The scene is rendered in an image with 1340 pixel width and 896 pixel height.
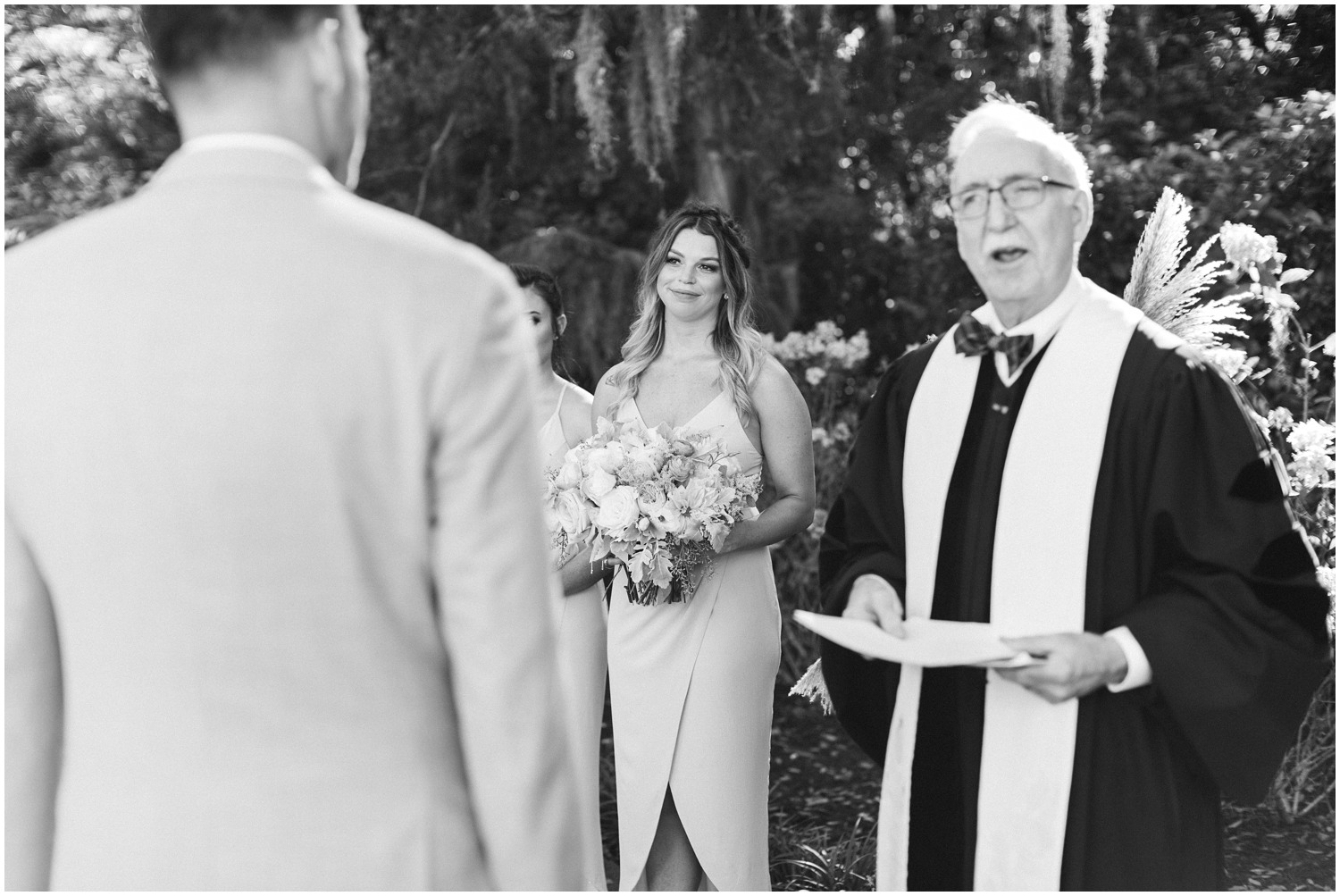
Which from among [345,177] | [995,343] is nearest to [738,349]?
[995,343]

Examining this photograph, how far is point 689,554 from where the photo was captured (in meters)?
3.82

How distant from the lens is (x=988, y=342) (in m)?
2.54

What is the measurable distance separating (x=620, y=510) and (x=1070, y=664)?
171 cm

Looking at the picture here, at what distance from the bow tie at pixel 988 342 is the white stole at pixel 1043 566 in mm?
49

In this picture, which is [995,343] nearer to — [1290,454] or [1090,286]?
[1090,286]

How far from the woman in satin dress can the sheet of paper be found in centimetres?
174

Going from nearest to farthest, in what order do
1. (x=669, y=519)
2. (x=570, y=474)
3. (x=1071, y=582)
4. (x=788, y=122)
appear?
1. (x=1071, y=582)
2. (x=669, y=519)
3. (x=570, y=474)
4. (x=788, y=122)

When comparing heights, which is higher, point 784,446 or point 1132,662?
point 784,446

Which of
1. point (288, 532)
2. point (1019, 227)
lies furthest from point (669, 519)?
point (288, 532)

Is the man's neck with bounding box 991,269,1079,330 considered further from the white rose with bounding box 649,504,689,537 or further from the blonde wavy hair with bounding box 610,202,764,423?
the blonde wavy hair with bounding box 610,202,764,423

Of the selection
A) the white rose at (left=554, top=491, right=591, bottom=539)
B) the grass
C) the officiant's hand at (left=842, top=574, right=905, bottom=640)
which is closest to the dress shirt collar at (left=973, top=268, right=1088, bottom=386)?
the officiant's hand at (left=842, top=574, right=905, bottom=640)

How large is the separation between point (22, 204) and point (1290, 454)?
701 cm

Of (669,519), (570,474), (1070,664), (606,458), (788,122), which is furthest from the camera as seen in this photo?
(788,122)

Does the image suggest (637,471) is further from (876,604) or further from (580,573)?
(876,604)
